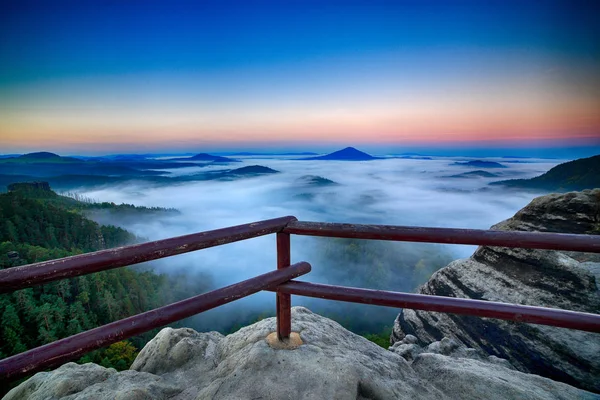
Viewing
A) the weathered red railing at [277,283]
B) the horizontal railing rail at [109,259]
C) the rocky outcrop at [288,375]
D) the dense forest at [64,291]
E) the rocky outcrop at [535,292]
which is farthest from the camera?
the dense forest at [64,291]

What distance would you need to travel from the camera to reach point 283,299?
308 cm

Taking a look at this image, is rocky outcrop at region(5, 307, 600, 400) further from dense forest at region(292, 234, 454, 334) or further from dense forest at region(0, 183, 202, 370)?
dense forest at region(292, 234, 454, 334)

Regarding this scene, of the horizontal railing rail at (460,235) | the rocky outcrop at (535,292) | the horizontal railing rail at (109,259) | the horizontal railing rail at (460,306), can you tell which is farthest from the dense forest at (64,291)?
the horizontal railing rail at (460,235)

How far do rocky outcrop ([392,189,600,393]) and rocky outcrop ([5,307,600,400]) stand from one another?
11.1 feet

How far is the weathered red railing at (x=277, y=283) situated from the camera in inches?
70.3

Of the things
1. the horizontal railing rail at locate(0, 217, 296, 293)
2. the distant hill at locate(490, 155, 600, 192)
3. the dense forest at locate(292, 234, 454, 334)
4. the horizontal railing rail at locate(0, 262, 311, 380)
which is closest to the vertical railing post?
the horizontal railing rail at locate(0, 262, 311, 380)

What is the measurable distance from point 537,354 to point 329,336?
5416 mm

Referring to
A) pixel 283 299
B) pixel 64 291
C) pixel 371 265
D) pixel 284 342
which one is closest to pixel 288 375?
pixel 284 342

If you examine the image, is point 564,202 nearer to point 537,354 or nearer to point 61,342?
point 537,354

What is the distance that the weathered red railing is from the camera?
1785 millimetres

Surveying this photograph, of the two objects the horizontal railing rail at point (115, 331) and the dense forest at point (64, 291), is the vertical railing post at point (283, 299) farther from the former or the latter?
the dense forest at point (64, 291)

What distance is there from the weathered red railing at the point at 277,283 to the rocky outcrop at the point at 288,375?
1.46ft

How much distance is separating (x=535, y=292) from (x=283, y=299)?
7539 mm

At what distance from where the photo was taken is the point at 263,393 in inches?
102
